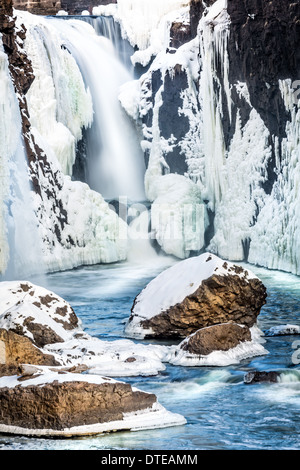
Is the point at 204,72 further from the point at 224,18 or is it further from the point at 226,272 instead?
the point at 226,272

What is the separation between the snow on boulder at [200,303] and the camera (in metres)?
13.3

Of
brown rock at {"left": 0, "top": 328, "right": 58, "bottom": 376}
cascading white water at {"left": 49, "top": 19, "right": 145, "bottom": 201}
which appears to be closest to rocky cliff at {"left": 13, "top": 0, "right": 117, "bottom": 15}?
cascading white water at {"left": 49, "top": 19, "right": 145, "bottom": 201}

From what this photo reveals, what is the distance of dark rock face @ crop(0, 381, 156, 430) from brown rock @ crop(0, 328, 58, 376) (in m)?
2.16

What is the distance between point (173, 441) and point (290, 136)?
13.2 meters

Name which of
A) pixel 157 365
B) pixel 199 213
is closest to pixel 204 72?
pixel 199 213

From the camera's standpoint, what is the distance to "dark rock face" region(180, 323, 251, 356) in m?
11.6

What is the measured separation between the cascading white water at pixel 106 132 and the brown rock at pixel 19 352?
1655cm

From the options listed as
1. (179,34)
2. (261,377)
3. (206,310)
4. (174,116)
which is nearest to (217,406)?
(261,377)

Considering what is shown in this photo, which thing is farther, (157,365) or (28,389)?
(157,365)

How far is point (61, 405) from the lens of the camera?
8367 millimetres

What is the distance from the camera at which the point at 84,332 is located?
13359 mm

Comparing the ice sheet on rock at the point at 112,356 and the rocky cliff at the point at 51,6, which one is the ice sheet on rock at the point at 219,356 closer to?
the ice sheet on rock at the point at 112,356

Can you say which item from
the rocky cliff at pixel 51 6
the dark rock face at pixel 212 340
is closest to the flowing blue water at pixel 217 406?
the dark rock face at pixel 212 340

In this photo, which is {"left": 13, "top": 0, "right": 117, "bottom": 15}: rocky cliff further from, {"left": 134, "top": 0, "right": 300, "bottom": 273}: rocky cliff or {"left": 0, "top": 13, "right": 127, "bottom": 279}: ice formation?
{"left": 0, "top": 13, "right": 127, "bottom": 279}: ice formation
